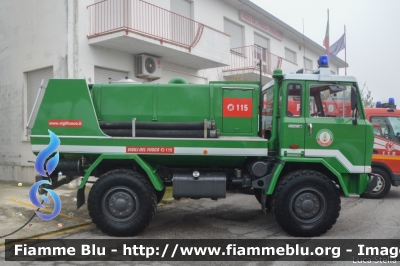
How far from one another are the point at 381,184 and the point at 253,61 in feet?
33.3

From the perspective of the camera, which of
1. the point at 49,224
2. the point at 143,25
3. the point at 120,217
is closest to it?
the point at 120,217

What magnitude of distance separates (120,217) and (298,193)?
3.03m

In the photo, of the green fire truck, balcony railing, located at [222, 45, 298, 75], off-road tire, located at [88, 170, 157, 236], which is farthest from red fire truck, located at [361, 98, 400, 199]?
balcony railing, located at [222, 45, 298, 75]

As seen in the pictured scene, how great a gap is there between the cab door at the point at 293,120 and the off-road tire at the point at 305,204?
0.50m

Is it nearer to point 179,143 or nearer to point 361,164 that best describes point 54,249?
point 179,143

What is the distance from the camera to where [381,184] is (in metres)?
10.4

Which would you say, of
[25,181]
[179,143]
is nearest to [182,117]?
[179,143]

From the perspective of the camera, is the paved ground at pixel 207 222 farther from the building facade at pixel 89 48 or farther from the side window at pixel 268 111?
the building facade at pixel 89 48

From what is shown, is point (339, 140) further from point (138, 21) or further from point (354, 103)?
point (138, 21)

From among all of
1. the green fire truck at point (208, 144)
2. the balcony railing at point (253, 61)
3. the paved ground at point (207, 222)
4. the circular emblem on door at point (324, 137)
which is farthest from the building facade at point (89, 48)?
the circular emblem on door at point (324, 137)

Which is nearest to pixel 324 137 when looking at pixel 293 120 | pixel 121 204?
pixel 293 120

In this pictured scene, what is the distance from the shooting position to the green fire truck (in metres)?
6.41

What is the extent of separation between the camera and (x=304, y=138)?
659cm

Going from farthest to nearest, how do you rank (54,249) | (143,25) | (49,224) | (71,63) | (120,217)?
(143,25) → (71,63) → (49,224) → (120,217) → (54,249)
